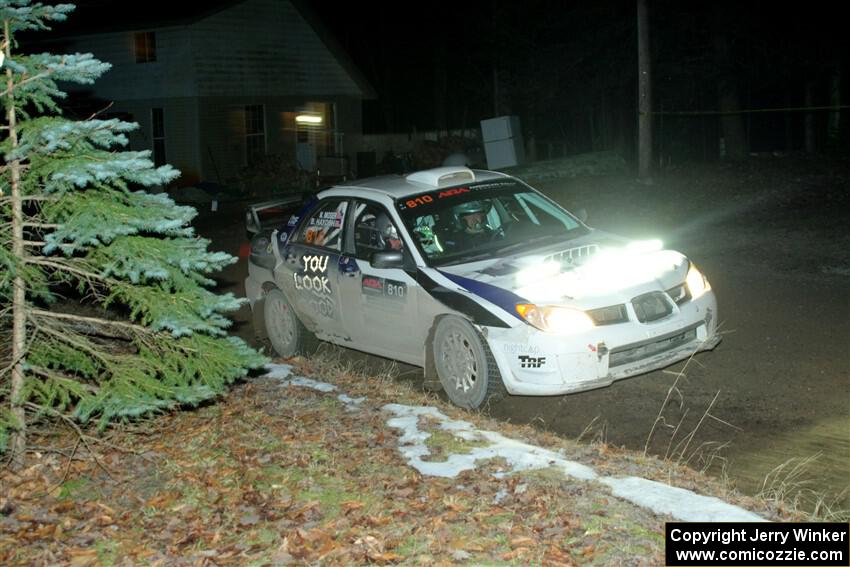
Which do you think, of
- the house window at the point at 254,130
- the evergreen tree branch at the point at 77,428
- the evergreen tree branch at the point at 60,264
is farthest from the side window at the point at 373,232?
the house window at the point at 254,130

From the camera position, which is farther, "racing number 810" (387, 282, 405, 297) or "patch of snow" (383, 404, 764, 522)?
"racing number 810" (387, 282, 405, 297)

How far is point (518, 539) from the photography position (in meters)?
4.88

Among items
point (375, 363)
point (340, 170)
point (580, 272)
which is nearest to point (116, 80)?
point (340, 170)

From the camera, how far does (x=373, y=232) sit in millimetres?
8852

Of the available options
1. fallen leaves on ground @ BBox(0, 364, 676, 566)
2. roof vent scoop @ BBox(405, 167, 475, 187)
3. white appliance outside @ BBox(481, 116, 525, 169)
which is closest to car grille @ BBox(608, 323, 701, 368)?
fallen leaves on ground @ BBox(0, 364, 676, 566)

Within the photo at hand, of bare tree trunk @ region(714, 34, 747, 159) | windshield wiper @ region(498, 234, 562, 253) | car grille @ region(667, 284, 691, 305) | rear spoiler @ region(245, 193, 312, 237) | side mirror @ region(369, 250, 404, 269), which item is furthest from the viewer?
bare tree trunk @ region(714, 34, 747, 159)

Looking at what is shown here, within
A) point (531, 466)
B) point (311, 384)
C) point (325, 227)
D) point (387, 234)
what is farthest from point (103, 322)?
point (325, 227)

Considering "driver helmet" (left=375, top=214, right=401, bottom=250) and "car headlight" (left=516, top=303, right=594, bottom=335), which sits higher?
"driver helmet" (left=375, top=214, right=401, bottom=250)

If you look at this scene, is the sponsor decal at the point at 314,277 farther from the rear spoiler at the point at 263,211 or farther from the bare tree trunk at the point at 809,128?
the bare tree trunk at the point at 809,128

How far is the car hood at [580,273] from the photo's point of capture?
7.43 m

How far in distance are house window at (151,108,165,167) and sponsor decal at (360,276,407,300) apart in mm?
24003

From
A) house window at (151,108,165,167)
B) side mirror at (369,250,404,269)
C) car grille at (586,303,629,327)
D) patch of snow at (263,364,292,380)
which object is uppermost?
house window at (151,108,165,167)

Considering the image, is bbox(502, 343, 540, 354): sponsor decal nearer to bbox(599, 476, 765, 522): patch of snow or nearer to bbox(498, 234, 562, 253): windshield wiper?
bbox(498, 234, 562, 253): windshield wiper

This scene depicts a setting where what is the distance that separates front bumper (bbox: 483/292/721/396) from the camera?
23.6ft
